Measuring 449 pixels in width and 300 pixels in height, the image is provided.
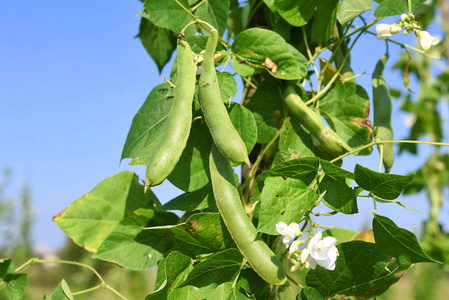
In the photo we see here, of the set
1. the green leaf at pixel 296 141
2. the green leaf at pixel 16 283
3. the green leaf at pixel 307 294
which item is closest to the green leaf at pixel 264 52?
the green leaf at pixel 296 141

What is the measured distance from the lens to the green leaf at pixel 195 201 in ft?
3.21

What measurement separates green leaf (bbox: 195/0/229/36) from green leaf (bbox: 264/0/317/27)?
14 cm

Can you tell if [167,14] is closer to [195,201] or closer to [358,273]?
[195,201]

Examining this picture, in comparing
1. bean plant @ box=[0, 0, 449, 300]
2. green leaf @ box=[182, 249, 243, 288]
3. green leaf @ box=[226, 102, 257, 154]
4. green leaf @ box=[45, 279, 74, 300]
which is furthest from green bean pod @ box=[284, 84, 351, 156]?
green leaf @ box=[45, 279, 74, 300]

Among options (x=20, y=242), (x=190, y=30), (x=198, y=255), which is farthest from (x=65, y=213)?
(x=20, y=242)

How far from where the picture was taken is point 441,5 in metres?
4.67

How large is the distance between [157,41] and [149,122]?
580 mm

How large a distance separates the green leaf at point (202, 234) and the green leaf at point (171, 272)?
0.04 metres

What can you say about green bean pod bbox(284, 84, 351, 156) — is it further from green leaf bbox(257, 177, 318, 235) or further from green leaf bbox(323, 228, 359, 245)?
green leaf bbox(323, 228, 359, 245)

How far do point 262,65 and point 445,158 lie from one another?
186 inches

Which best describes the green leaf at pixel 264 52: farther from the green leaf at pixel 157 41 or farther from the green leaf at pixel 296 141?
the green leaf at pixel 157 41

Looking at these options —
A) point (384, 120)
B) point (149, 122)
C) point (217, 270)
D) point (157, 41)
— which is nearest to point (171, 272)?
point (217, 270)

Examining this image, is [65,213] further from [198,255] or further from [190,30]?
[190,30]

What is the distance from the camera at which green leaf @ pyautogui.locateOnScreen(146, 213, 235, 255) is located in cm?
88
